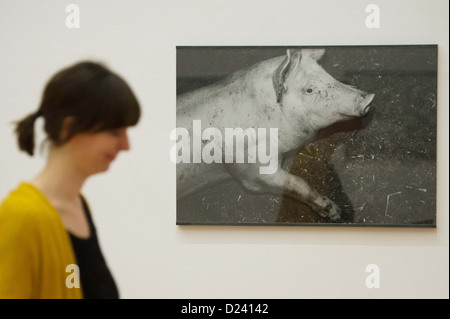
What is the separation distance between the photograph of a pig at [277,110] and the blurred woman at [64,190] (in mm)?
1179

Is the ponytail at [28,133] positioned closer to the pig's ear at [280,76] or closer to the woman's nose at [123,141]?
the woman's nose at [123,141]

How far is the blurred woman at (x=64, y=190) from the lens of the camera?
0.84 metres

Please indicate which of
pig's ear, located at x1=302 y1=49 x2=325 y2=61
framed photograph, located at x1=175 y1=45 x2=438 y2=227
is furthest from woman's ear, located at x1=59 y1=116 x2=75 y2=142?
pig's ear, located at x1=302 y1=49 x2=325 y2=61

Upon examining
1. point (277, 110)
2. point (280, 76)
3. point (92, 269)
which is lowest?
point (92, 269)

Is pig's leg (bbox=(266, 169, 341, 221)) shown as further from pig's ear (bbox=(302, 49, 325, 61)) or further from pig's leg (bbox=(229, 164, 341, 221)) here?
pig's ear (bbox=(302, 49, 325, 61))

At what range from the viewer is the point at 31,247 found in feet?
2.75

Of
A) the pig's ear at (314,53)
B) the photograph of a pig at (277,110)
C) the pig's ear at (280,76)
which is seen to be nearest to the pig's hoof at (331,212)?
the photograph of a pig at (277,110)

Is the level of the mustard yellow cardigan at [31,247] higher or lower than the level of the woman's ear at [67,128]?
lower

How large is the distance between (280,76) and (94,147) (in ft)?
4.28

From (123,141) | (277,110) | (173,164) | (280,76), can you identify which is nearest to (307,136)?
(277,110)

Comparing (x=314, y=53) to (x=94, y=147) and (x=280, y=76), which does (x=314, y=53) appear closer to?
(x=280, y=76)

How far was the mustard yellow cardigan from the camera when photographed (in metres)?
0.83

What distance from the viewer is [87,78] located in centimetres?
88
